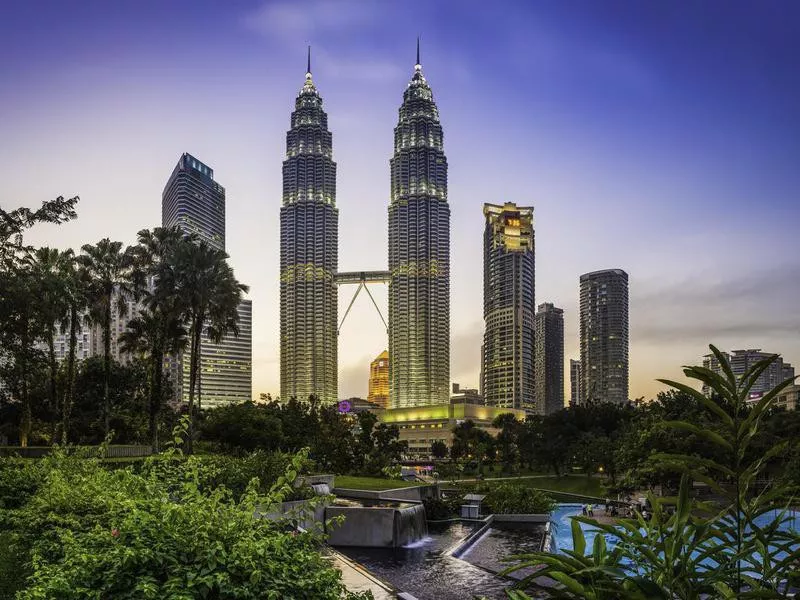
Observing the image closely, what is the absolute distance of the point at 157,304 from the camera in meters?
42.9

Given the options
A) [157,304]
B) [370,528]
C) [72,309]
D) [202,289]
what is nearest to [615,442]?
[202,289]

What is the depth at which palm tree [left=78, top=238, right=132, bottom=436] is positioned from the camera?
43.4 metres

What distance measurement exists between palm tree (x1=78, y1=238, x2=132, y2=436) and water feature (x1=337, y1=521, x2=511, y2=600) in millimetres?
27853

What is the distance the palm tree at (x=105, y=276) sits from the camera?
143ft

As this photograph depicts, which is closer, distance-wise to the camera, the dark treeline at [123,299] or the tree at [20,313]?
the tree at [20,313]

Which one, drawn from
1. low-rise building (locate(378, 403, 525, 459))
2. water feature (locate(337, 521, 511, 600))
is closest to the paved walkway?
water feature (locate(337, 521, 511, 600))

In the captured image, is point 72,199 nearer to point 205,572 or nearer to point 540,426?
point 205,572

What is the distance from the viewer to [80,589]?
559 cm

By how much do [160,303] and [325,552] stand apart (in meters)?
29.4

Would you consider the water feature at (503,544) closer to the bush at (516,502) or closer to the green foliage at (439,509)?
the bush at (516,502)

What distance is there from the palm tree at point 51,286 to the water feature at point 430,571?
24738mm

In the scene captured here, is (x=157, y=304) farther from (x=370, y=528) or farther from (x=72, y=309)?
(x=370, y=528)

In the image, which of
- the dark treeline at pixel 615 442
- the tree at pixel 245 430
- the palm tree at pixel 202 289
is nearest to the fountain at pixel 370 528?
the dark treeline at pixel 615 442

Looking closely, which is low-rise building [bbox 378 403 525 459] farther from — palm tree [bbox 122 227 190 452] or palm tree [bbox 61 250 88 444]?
palm tree [bbox 61 250 88 444]
